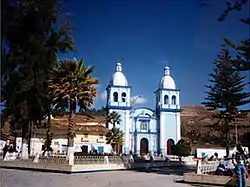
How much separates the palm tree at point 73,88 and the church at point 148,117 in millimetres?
31473

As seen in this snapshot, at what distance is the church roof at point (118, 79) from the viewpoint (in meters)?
54.6

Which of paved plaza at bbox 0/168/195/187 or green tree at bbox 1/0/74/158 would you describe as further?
paved plaza at bbox 0/168/195/187

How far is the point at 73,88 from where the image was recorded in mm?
20828

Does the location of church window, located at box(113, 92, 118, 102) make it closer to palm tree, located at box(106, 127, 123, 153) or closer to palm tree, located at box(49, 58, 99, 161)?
palm tree, located at box(106, 127, 123, 153)

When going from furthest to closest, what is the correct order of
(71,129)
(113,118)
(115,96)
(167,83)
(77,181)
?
(167,83), (115,96), (113,118), (71,129), (77,181)

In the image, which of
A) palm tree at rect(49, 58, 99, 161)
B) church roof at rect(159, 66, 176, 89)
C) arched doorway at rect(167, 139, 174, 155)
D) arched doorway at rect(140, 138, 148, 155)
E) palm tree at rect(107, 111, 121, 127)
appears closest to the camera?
palm tree at rect(49, 58, 99, 161)

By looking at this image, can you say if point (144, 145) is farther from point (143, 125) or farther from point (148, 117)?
point (148, 117)

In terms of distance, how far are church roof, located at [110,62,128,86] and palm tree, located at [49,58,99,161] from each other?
32.6 meters

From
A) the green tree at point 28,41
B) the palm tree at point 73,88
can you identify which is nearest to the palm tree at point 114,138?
the palm tree at point 73,88

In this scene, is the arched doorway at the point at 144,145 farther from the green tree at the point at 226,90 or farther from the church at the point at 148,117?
the green tree at the point at 226,90

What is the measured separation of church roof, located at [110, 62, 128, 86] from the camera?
5462cm

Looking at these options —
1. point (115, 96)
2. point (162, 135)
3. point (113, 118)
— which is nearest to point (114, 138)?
point (113, 118)

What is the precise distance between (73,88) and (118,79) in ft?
112

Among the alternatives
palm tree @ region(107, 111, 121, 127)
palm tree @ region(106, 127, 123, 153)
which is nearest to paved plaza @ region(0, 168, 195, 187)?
palm tree @ region(106, 127, 123, 153)
